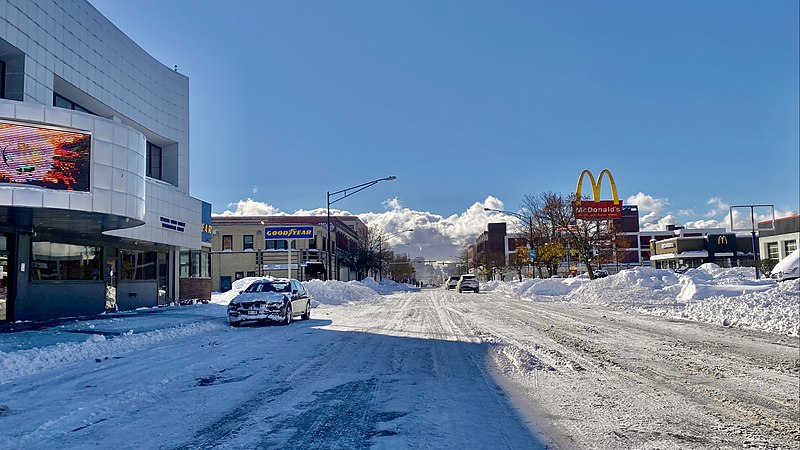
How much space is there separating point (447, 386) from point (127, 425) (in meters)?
4.28

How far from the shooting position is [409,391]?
27.1 feet

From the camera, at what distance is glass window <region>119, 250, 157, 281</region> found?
2791 cm

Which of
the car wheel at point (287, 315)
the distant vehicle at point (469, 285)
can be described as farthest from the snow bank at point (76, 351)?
the distant vehicle at point (469, 285)

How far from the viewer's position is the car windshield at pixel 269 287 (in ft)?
68.3

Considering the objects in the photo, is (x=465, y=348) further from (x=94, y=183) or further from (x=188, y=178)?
(x=188, y=178)

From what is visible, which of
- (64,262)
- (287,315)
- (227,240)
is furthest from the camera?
(227,240)

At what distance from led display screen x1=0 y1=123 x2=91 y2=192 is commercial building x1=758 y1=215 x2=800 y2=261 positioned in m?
61.5

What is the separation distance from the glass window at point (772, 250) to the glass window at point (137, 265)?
6325 centimetres

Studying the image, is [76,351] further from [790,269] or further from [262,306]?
[790,269]

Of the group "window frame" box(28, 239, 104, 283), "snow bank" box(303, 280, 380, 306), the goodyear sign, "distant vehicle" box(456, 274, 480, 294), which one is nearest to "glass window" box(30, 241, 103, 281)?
"window frame" box(28, 239, 104, 283)

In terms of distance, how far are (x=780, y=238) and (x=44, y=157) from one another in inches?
2685

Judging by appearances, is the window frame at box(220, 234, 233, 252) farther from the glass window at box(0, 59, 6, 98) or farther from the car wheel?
the car wheel

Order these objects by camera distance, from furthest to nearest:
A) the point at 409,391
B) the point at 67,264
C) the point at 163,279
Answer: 1. the point at 163,279
2. the point at 67,264
3. the point at 409,391

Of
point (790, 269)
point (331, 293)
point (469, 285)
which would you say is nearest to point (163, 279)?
point (331, 293)
